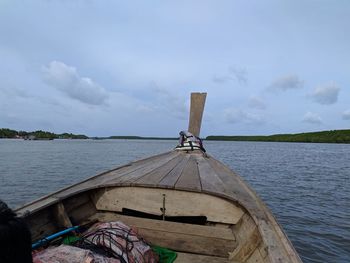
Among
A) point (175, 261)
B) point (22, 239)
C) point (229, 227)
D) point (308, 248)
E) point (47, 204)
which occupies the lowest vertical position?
point (308, 248)

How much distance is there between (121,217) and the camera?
160 inches

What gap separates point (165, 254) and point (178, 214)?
671mm

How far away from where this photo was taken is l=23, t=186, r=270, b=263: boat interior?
3293mm

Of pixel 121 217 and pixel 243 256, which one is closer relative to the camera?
pixel 243 256

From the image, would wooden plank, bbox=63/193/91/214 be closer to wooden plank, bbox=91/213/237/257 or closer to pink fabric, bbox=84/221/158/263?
wooden plank, bbox=91/213/237/257

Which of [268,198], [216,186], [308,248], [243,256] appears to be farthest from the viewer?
[268,198]

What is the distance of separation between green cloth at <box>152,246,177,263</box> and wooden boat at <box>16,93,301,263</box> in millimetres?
74

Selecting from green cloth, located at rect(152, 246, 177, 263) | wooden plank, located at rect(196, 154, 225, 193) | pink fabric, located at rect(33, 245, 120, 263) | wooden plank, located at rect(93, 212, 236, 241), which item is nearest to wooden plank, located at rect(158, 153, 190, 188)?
wooden plank, located at rect(196, 154, 225, 193)

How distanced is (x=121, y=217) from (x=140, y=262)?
1.27m

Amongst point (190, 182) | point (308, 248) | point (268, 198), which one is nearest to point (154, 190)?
point (190, 182)

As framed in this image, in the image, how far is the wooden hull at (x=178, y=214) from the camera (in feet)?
10.6

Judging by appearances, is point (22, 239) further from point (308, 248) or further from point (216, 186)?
point (308, 248)

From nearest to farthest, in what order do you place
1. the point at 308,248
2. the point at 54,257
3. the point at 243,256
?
the point at 54,257
the point at 243,256
the point at 308,248

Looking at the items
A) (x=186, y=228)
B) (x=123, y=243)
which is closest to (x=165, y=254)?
(x=186, y=228)
